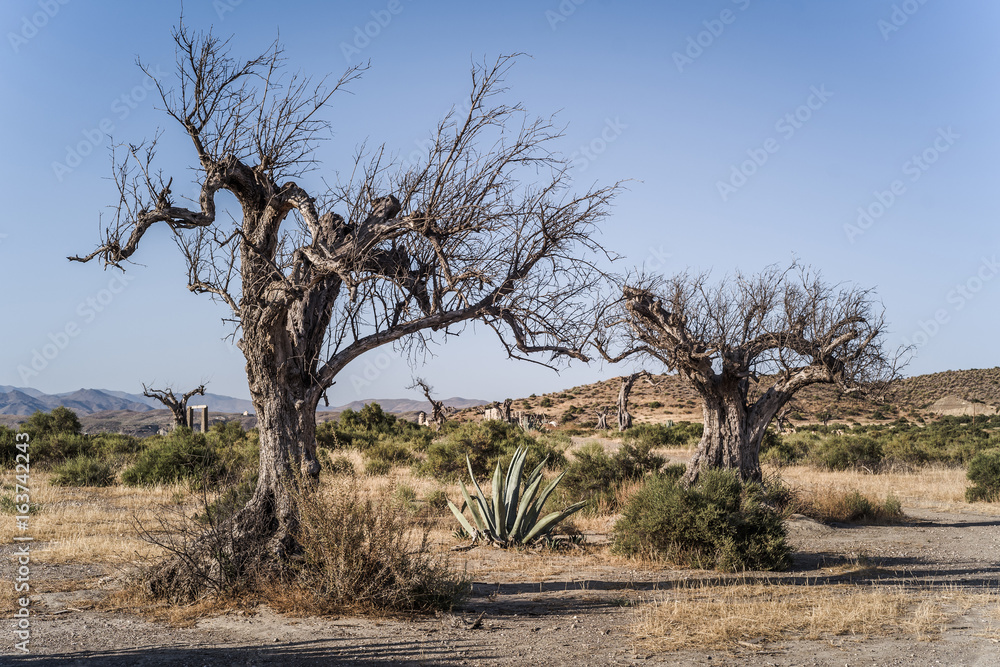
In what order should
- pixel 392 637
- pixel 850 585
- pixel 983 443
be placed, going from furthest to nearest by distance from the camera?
pixel 983 443, pixel 850 585, pixel 392 637

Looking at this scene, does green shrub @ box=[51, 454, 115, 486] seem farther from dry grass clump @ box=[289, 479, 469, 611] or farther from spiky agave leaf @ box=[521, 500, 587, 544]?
dry grass clump @ box=[289, 479, 469, 611]

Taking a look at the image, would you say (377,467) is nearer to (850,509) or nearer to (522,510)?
(522,510)

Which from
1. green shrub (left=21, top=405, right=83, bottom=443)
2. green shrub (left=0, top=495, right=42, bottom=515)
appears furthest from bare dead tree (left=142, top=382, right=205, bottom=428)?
green shrub (left=0, top=495, right=42, bottom=515)

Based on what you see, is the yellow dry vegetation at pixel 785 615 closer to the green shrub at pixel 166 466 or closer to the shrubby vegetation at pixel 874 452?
the green shrub at pixel 166 466

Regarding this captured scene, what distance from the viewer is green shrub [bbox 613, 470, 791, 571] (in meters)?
9.68

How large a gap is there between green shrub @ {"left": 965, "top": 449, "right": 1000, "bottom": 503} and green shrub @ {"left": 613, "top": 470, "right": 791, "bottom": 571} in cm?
1056

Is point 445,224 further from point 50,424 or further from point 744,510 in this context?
point 50,424

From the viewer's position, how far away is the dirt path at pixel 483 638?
18.9ft

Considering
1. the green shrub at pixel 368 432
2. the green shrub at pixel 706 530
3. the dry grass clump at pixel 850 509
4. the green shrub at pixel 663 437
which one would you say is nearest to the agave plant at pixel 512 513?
the green shrub at pixel 706 530

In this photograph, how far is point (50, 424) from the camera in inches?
1155

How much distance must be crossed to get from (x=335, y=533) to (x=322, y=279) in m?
2.53

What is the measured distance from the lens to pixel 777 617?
6855mm

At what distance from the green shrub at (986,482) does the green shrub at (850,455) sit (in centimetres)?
550

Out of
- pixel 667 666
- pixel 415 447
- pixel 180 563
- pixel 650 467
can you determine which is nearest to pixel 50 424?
pixel 415 447
